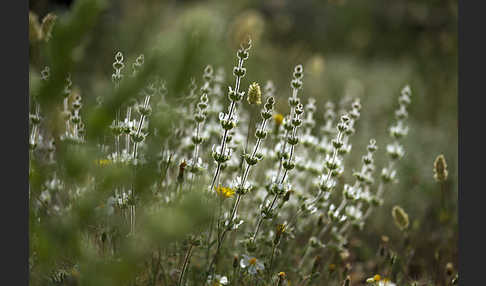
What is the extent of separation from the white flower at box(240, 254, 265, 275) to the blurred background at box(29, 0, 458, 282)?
841mm

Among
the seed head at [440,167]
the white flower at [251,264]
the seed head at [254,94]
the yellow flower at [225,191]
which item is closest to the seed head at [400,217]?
the seed head at [440,167]

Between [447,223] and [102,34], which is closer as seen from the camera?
[447,223]

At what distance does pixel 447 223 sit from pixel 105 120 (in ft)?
9.59

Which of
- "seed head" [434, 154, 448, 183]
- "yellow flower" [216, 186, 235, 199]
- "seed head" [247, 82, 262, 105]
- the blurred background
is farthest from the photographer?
the blurred background

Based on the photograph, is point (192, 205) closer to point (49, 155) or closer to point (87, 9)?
point (87, 9)

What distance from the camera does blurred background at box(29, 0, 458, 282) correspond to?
3.10m

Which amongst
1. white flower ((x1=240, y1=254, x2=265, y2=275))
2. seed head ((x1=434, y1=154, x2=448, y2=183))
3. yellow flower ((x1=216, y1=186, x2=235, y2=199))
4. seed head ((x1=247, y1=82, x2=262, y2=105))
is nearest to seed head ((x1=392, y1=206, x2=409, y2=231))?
seed head ((x1=434, y1=154, x2=448, y2=183))

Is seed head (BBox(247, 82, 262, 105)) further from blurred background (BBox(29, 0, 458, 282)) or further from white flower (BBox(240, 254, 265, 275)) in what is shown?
white flower (BBox(240, 254, 265, 275))

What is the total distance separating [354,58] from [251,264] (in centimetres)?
686

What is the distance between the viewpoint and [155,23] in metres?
6.58

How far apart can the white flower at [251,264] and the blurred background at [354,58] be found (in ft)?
2.76

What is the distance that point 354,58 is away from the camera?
818 cm

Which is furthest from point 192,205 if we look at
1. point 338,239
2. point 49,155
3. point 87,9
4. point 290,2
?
point 290,2

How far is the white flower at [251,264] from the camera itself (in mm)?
1809
